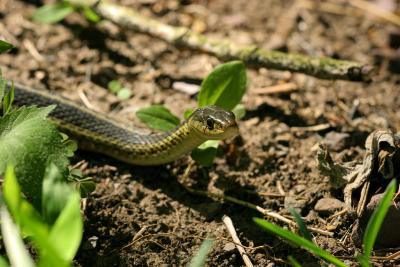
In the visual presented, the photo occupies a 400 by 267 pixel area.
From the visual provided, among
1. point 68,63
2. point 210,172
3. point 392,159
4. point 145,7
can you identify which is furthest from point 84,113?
point 392,159

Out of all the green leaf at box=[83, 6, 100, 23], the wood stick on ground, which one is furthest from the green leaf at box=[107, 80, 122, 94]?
the wood stick on ground

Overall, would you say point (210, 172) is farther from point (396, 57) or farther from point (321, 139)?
point (396, 57)

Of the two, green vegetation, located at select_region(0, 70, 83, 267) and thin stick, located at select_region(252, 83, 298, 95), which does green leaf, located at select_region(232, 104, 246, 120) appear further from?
green vegetation, located at select_region(0, 70, 83, 267)

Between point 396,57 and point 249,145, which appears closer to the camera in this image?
point 249,145

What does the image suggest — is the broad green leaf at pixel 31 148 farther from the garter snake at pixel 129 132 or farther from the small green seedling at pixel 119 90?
the small green seedling at pixel 119 90

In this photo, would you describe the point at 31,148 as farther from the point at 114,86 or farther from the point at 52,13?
the point at 52,13

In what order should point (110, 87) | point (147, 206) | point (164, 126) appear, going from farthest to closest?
point (110, 87), point (164, 126), point (147, 206)

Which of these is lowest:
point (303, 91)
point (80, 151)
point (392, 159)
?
point (80, 151)

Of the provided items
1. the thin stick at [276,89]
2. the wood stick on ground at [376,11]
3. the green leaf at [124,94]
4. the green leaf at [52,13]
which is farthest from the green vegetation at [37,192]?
the wood stick on ground at [376,11]
